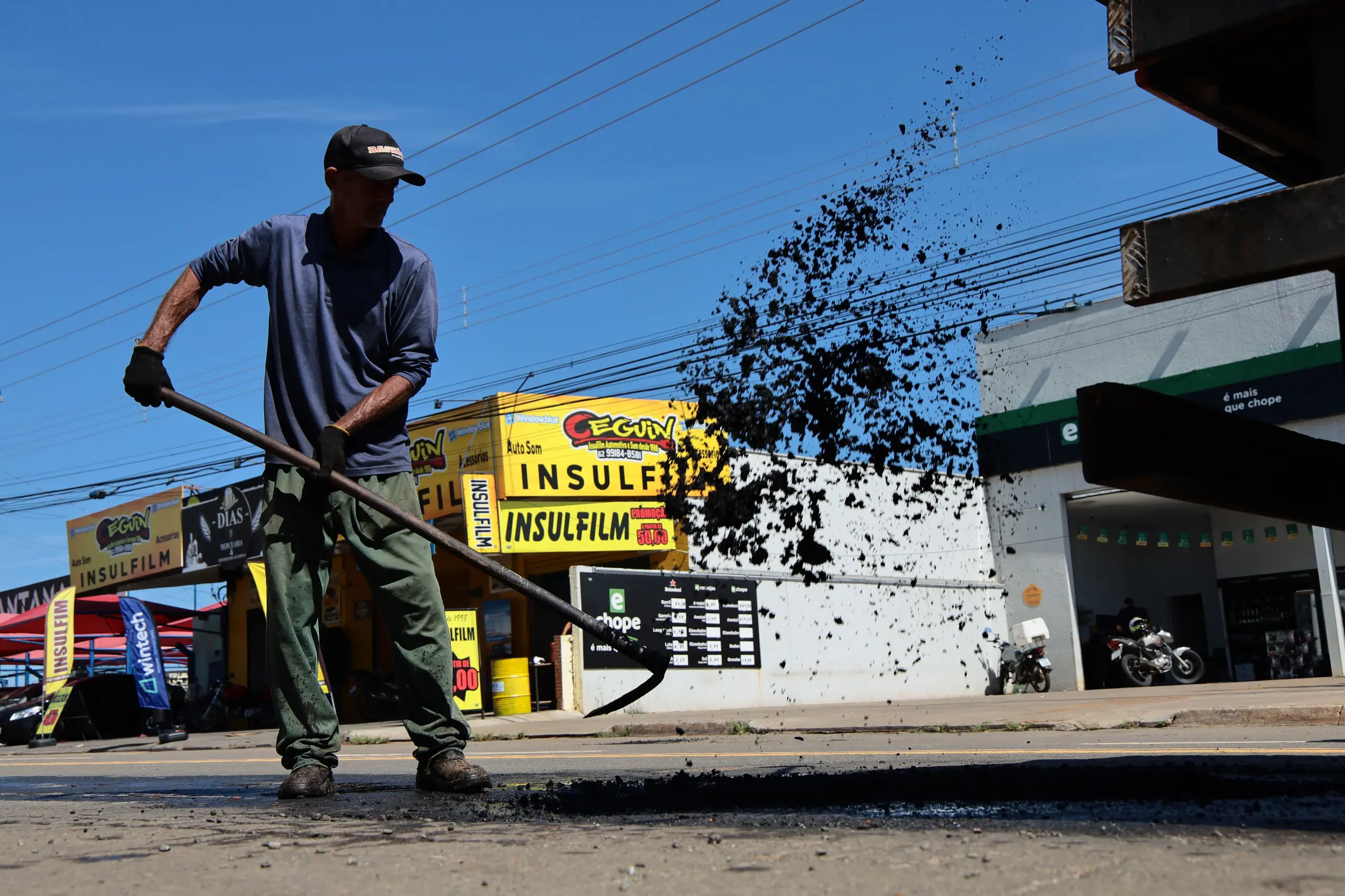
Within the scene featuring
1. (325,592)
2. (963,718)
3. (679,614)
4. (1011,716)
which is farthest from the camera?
(679,614)

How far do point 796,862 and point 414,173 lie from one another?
9.61 feet

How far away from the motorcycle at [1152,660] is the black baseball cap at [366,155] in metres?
21.3

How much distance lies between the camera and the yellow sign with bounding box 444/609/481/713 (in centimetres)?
1966

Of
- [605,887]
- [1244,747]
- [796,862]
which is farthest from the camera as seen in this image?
[1244,747]

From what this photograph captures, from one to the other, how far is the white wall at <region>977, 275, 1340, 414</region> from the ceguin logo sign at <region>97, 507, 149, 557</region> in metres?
18.4

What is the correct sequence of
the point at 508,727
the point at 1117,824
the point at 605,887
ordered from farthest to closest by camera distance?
the point at 508,727
the point at 1117,824
the point at 605,887

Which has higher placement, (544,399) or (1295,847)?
(544,399)

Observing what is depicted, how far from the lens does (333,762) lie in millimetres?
4113

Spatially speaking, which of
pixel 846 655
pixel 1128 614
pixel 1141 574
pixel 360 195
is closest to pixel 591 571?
pixel 846 655

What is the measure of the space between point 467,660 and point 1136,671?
40.2 feet

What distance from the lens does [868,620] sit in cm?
2706

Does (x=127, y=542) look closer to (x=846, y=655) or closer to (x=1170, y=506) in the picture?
(x=846, y=655)

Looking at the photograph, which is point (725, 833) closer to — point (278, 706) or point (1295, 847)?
point (1295, 847)

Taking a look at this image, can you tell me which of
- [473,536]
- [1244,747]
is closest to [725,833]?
[1244,747]
